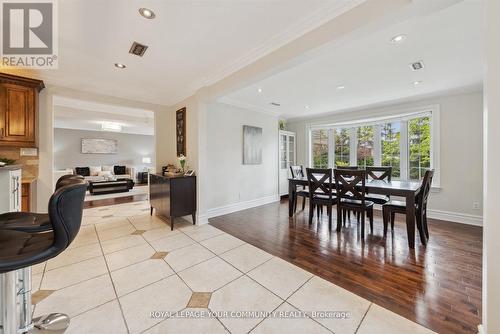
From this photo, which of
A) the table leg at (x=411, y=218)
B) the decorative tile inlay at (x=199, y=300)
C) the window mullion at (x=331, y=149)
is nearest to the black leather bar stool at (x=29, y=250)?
the decorative tile inlay at (x=199, y=300)

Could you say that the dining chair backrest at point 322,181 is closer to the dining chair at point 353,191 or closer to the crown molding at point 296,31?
the dining chair at point 353,191

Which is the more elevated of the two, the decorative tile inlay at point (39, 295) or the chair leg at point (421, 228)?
the chair leg at point (421, 228)

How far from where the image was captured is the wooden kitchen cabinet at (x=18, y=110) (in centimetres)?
265

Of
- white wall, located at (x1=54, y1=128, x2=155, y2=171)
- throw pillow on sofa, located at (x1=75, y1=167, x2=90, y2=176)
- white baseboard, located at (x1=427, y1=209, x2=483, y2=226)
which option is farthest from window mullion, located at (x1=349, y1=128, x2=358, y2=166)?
throw pillow on sofa, located at (x1=75, y1=167, x2=90, y2=176)

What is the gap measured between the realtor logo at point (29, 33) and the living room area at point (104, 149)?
2.89 m

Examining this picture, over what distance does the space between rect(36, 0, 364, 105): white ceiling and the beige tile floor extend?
93.1 inches

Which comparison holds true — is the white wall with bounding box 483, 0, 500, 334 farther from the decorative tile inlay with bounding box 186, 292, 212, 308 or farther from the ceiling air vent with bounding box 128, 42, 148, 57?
the ceiling air vent with bounding box 128, 42, 148, 57

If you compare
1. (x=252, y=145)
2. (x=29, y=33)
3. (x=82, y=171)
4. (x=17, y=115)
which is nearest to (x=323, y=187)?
(x=252, y=145)

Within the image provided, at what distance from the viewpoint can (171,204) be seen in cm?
317

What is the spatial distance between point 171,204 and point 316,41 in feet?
9.58

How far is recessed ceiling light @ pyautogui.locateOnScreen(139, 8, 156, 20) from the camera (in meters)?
1.67

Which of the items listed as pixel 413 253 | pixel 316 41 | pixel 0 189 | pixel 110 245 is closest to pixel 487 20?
pixel 316 41

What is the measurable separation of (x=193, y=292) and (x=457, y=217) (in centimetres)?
471

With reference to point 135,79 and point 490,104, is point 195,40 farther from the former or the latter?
point 490,104
